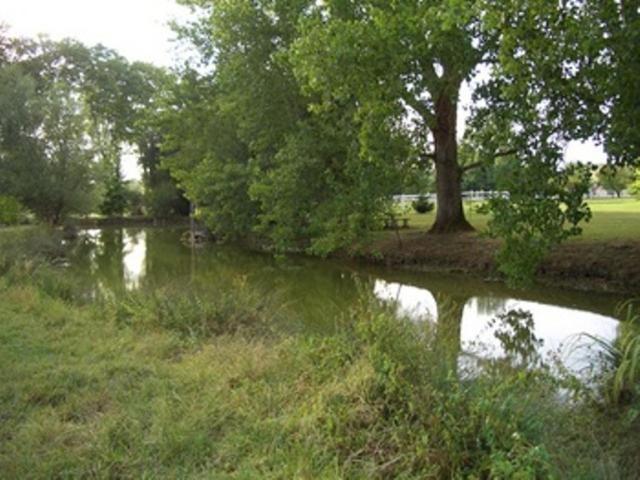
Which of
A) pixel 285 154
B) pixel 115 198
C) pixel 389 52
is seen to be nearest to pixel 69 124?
pixel 285 154

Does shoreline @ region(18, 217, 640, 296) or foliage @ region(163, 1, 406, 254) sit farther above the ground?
foliage @ region(163, 1, 406, 254)

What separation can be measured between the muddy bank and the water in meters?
0.47

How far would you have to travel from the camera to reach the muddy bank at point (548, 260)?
453 inches

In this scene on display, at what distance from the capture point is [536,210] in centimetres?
877

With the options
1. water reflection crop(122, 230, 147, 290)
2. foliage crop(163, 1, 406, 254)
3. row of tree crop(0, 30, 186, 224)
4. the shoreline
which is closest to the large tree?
foliage crop(163, 1, 406, 254)

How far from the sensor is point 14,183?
2548 cm

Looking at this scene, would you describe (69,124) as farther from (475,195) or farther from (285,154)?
(475,195)

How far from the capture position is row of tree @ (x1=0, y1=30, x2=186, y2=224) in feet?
85.0

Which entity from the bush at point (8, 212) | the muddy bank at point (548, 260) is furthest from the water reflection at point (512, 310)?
the bush at point (8, 212)

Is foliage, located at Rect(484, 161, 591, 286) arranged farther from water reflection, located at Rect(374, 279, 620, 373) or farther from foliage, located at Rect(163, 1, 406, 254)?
foliage, located at Rect(163, 1, 406, 254)

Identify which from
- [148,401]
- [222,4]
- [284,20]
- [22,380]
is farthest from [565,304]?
[222,4]

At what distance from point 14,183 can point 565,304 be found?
81.2 feet

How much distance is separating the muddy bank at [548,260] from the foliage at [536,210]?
11.1ft

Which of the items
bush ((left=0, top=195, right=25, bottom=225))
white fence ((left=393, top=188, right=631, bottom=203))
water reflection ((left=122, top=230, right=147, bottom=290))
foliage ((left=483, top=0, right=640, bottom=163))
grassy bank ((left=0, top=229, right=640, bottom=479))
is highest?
foliage ((left=483, top=0, right=640, bottom=163))
